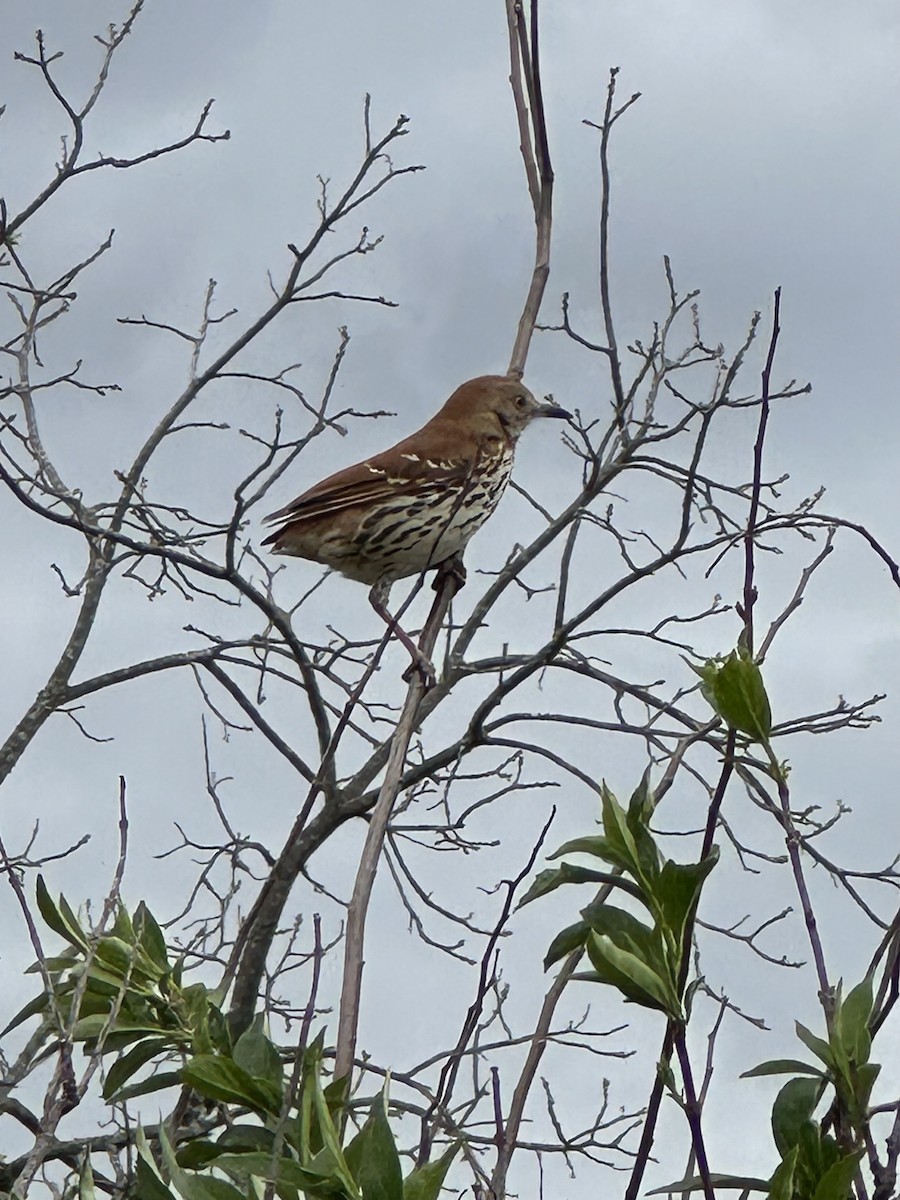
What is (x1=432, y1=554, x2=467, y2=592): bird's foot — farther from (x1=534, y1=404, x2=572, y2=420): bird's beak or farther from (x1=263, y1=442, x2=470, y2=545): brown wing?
(x1=534, y1=404, x2=572, y2=420): bird's beak

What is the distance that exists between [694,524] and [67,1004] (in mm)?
3958

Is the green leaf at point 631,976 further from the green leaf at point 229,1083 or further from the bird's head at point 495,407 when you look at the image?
the bird's head at point 495,407

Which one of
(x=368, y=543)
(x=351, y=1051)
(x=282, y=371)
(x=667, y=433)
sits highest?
(x=282, y=371)

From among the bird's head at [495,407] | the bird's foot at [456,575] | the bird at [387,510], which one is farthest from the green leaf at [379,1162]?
the bird's head at [495,407]

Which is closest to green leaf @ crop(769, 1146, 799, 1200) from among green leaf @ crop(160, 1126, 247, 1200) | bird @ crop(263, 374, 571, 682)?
green leaf @ crop(160, 1126, 247, 1200)

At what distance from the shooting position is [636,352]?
621cm

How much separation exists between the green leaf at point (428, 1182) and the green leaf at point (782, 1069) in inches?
12.0

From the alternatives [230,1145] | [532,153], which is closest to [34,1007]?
[230,1145]

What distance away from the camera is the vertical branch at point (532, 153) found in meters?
2.97

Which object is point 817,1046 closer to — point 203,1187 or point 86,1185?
point 203,1187

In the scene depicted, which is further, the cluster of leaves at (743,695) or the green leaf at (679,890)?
the cluster of leaves at (743,695)

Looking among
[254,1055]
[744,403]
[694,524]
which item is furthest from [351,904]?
[744,403]

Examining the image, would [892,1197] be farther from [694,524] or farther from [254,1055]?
[694,524]

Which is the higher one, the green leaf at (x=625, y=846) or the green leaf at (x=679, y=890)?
the green leaf at (x=625, y=846)
